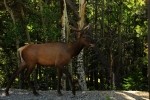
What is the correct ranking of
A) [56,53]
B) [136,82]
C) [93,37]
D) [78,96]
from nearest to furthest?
[78,96], [56,53], [136,82], [93,37]

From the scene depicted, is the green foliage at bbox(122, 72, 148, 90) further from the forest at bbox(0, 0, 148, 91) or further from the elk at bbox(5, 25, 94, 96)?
the elk at bbox(5, 25, 94, 96)

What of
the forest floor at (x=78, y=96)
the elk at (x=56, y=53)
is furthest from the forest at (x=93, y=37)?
the forest floor at (x=78, y=96)

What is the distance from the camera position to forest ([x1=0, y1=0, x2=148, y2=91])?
15016 millimetres

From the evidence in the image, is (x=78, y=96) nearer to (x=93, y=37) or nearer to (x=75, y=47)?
(x=75, y=47)

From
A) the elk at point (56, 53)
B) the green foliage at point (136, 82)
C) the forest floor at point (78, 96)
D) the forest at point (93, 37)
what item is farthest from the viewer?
the green foliage at point (136, 82)

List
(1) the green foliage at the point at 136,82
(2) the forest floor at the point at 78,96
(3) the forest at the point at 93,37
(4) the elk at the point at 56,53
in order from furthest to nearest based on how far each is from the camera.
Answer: (1) the green foliage at the point at 136,82, (3) the forest at the point at 93,37, (4) the elk at the point at 56,53, (2) the forest floor at the point at 78,96

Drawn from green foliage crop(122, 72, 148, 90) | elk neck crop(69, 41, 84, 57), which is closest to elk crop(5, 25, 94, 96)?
elk neck crop(69, 41, 84, 57)

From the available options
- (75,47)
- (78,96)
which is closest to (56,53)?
(75,47)

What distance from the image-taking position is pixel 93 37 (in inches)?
631

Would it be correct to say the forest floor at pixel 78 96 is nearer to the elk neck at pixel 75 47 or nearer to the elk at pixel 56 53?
the elk at pixel 56 53

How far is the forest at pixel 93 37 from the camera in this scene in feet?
49.3

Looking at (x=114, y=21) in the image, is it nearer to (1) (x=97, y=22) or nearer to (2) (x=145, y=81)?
(1) (x=97, y=22)

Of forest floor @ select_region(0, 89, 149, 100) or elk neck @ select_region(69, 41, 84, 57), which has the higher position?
elk neck @ select_region(69, 41, 84, 57)

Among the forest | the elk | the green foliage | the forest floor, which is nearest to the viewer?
the forest floor
